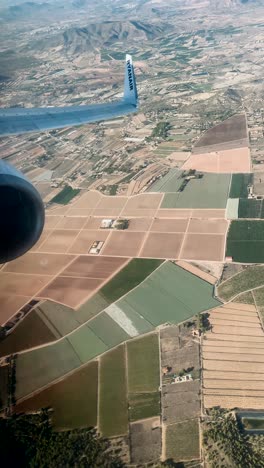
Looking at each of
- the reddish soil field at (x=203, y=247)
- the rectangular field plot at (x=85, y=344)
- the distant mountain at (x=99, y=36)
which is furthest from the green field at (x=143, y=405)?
the distant mountain at (x=99, y=36)

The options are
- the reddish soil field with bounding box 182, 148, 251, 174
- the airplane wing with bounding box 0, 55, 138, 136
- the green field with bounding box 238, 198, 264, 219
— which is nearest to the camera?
the airplane wing with bounding box 0, 55, 138, 136

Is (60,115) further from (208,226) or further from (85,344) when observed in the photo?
(208,226)

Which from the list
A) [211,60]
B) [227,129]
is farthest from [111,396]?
[211,60]

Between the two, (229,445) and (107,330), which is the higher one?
(107,330)

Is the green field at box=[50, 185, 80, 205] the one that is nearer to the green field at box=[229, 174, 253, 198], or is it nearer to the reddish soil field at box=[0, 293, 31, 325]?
the reddish soil field at box=[0, 293, 31, 325]

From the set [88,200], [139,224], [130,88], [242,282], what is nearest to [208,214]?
[139,224]

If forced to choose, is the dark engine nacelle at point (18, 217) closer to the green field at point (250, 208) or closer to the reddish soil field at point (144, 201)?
the green field at point (250, 208)

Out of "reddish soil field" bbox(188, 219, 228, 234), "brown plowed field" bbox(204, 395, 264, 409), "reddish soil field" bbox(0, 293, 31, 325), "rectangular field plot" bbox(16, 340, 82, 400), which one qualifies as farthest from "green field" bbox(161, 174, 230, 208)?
"brown plowed field" bbox(204, 395, 264, 409)
